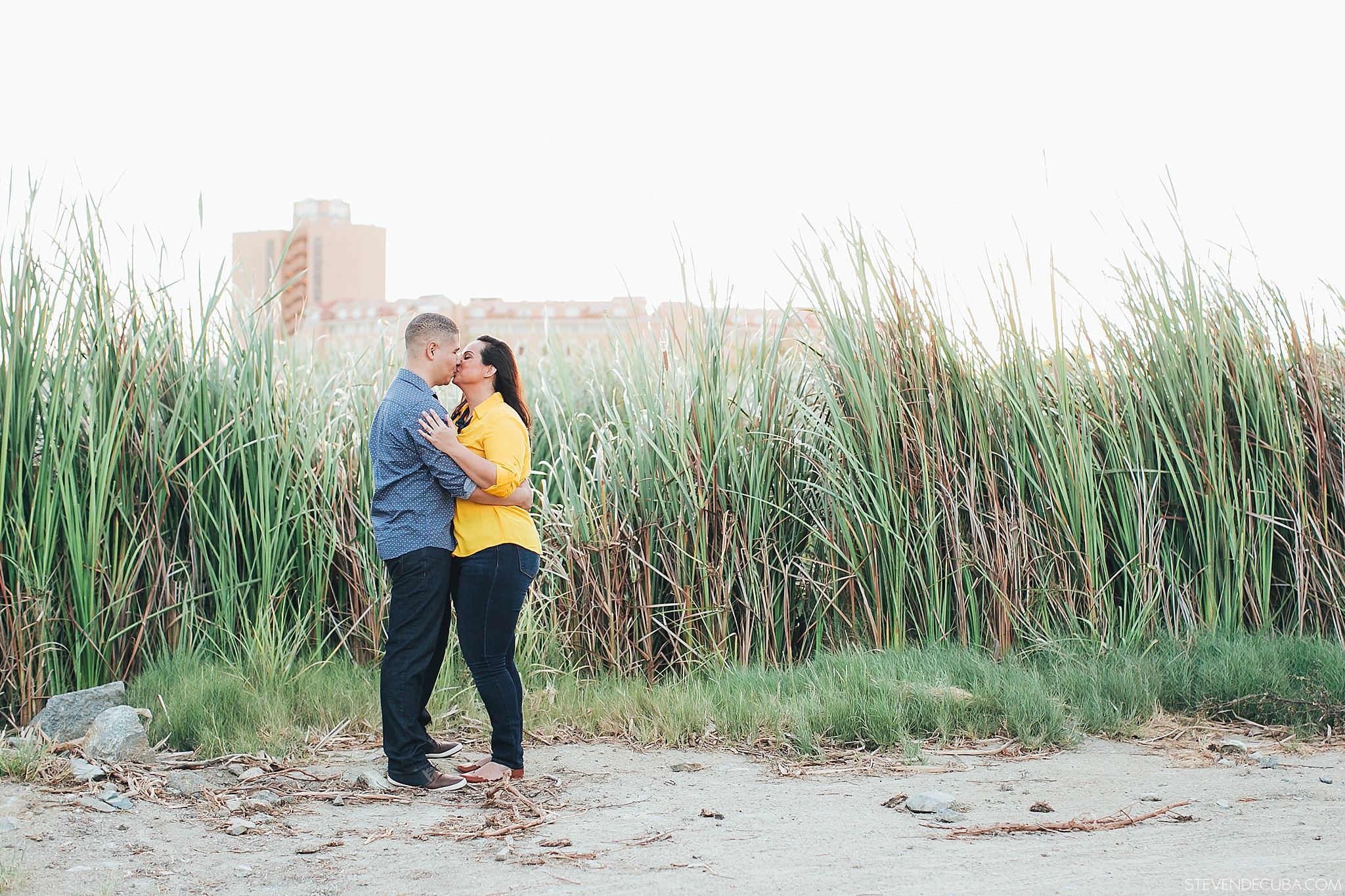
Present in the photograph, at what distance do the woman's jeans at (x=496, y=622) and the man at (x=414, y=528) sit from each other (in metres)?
0.10

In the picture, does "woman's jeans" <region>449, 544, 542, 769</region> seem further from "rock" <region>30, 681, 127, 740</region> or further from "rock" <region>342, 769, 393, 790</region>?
"rock" <region>30, 681, 127, 740</region>

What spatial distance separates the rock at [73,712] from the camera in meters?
3.58

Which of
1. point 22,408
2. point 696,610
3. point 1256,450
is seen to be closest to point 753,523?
point 696,610

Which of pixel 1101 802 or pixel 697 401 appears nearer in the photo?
pixel 1101 802

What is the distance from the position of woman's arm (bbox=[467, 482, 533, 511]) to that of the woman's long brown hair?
0.77ft

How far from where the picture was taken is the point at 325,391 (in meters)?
5.64

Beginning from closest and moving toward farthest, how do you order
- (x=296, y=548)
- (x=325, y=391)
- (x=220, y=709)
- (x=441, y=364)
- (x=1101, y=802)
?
(x=1101, y=802) → (x=441, y=364) → (x=220, y=709) → (x=296, y=548) → (x=325, y=391)

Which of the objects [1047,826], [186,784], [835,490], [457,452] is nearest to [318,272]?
[835,490]

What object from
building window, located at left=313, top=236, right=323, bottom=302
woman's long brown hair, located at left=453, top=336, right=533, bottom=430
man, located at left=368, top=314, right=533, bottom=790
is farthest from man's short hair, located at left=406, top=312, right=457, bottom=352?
building window, located at left=313, top=236, right=323, bottom=302

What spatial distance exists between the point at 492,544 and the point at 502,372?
58 cm

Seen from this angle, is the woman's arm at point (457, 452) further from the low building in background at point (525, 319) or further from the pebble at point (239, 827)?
the pebble at point (239, 827)

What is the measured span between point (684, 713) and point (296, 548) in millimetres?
1872

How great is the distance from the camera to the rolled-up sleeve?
Answer: 318 cm

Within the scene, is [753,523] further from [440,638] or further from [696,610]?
[440,638]
